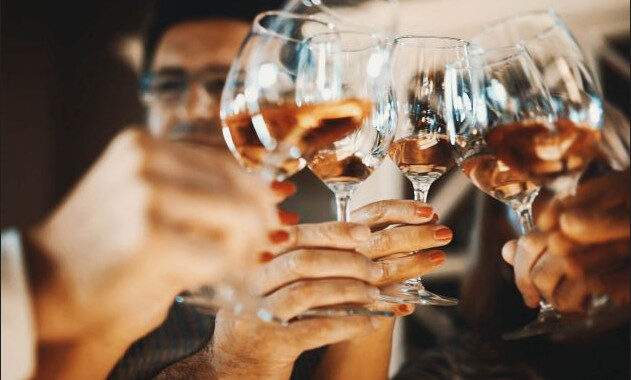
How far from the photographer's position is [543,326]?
0.48m

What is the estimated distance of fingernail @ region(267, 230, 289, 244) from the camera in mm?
441

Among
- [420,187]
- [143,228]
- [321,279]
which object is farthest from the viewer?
[420,187]

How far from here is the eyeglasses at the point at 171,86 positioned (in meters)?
0.45

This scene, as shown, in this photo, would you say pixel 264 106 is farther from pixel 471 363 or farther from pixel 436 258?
Answer: pixel 471 363

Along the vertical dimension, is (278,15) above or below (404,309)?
above

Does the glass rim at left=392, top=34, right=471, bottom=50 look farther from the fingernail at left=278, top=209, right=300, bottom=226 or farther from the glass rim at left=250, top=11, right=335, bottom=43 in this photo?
the fingernail at left=278, top=209, right=300, bottom=226

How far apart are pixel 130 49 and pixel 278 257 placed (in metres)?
0.49

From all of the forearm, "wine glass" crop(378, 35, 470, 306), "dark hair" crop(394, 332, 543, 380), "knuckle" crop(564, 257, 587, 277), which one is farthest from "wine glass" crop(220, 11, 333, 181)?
"dark hair" crop(394, 332, 543, 380)

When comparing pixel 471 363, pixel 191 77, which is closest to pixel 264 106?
pixel 191 77

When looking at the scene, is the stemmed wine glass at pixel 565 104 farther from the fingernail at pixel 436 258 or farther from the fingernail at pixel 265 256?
the fingernail at pixel 265 256

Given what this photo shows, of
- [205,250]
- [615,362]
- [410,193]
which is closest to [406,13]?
[410,193]

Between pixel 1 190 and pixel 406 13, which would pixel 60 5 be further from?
pixel 406 13

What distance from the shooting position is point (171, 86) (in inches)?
18.3

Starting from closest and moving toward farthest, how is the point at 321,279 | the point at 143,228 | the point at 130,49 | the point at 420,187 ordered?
the point at 143,228, the point at 321,279, the point at 420,187, the point at 130,49
